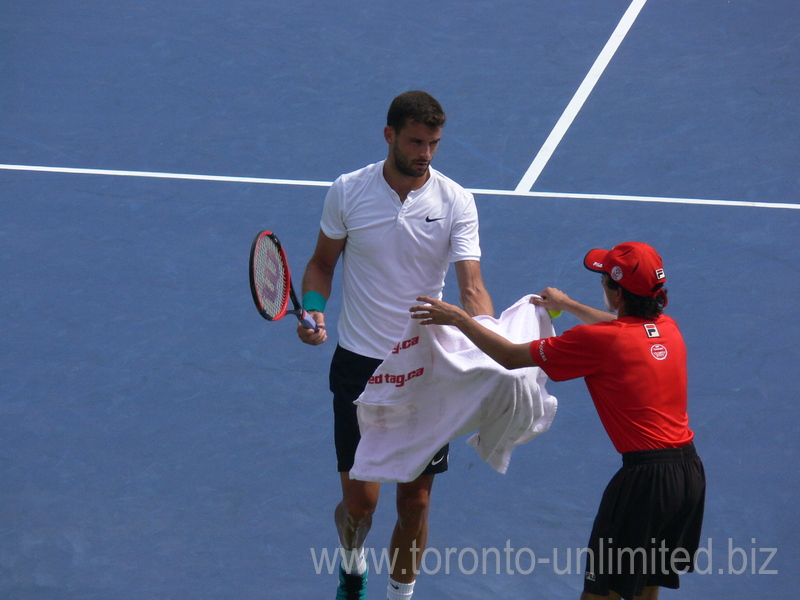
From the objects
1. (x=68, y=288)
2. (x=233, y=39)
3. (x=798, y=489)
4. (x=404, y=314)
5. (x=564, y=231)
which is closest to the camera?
(x=404, y=314)

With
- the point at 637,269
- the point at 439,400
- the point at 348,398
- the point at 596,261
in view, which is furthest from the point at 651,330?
the point at 348,398

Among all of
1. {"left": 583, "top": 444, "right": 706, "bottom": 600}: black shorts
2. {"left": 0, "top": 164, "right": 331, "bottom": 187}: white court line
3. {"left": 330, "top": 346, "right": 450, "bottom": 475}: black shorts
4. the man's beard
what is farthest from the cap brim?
{"left": 0, "top": 164, "right": 331, "bottom": 187}: white court line

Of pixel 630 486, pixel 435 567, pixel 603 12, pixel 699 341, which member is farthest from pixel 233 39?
pixel 630 486

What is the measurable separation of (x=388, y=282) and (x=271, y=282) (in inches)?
20.5

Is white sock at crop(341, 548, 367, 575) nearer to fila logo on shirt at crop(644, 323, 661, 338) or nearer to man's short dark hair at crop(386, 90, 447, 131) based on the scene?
fila logo on shirt at crop(644, 323, 661, 338)

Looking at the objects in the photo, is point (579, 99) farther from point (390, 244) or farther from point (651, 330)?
point (651, 330)

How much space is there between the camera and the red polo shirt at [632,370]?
12.3ft

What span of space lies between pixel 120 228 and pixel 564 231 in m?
3.18

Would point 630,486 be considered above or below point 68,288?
below

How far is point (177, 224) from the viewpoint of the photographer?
719 centimetres

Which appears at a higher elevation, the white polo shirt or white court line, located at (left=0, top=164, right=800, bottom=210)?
white court line, located at (left=0, top=164, right=800, bottom=210)

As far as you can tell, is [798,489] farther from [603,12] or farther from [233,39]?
[233,39]

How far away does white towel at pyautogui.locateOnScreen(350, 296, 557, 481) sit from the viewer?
4.12m

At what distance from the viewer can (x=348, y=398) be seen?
14.8ft
